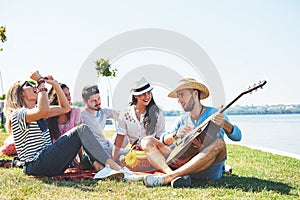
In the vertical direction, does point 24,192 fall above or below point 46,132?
below

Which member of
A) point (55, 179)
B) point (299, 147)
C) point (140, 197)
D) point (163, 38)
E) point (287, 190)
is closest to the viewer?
point (140, 197)

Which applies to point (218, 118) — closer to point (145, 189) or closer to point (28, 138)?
point (145, 189)

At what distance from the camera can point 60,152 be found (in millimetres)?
3365

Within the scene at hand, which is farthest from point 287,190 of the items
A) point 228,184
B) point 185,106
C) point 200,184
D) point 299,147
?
point 299,147

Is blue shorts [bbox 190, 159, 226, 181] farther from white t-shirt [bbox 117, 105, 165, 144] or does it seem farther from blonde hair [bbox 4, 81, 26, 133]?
blonde hair [bbox 4, 81, 26, 133]

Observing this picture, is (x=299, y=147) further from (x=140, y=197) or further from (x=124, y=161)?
(x=140, y=197)

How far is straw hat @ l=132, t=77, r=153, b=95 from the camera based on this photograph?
410cm

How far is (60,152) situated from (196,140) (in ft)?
4.30

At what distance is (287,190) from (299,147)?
5.97 m

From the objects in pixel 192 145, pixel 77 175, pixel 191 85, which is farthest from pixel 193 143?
pixel 77 175

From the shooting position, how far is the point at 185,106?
11.8ft

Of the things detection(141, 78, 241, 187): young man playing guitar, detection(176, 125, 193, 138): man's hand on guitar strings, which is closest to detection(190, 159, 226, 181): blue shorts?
detection(141, 78, 241, 187): young man playing guitar

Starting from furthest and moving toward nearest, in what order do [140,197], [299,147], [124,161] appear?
1. [299,147]
2. [124,161]
3. [140,197]

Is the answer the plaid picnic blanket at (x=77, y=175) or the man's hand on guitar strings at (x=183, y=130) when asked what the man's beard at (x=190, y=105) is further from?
the plaid picnic blanket at (x=77, y=175)
